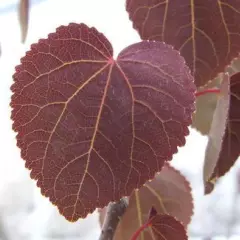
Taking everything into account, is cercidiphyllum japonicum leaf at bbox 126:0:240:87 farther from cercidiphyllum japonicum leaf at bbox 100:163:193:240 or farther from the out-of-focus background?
the out-of-focus background

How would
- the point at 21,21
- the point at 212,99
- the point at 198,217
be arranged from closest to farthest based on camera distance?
the point at 21,21 → the point at 212,99 → the point at 198,217

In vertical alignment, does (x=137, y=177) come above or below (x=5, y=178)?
below

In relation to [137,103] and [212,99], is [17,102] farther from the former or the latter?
[212,99]

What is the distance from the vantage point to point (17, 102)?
1.15 ft

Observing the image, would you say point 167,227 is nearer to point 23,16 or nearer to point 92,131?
point 92,131

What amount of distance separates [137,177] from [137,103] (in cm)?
5

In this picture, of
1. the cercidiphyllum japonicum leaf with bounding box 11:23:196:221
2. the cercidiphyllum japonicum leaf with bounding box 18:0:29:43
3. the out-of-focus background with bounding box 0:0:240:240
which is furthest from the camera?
the out-of-focus background with bounding box 0:0:240:240

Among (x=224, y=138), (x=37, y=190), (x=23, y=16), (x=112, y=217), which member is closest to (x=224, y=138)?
(x=224, y=138)

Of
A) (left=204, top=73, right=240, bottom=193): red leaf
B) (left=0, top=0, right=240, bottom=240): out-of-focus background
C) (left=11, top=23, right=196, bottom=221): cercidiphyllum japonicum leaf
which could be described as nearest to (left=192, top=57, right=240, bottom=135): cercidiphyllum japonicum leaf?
(left=204, top=73, right=240, bottom=193): red leaf

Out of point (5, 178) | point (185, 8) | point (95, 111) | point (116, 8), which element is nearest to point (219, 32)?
point (185, 8)

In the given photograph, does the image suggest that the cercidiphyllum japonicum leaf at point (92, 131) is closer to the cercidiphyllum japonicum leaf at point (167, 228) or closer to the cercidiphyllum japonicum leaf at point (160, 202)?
the cercidiphyllum japonicum leaf at point (167, 228)

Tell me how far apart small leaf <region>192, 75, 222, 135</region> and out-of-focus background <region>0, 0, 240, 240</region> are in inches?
33.1

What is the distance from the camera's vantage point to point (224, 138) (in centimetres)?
44

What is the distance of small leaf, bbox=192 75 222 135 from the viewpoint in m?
0.60
